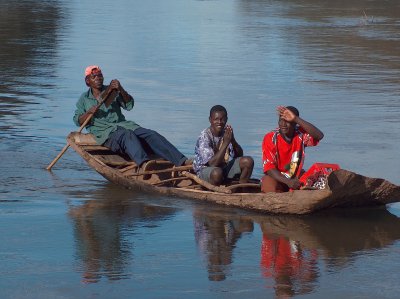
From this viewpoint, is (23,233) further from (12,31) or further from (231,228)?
(12,31)

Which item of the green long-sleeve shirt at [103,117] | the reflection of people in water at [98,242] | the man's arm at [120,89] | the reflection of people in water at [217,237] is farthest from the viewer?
the green long-sleeve shirt at [103,117]

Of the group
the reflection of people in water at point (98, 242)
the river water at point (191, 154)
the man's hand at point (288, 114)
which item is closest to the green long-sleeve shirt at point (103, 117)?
the river water at point (191, 154)

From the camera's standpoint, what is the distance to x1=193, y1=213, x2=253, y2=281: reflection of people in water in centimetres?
779

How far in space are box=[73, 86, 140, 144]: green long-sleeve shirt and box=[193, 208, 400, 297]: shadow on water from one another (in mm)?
1892

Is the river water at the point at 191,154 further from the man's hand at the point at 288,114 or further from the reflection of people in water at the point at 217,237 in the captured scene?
the man's hand at the point at 288,114

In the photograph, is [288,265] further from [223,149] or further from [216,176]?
[223,149]

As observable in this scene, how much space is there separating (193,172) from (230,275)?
2.89m

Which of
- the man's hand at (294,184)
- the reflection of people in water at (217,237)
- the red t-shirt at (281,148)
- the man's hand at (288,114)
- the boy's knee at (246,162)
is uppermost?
the man's hand at (288,114)

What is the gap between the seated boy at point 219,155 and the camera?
9.68 meters

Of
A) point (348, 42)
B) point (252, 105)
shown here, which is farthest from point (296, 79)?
point (348, 42)

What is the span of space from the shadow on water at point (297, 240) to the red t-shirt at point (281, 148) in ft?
Result: 1.58

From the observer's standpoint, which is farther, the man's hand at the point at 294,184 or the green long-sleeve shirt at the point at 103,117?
the green long-sleeve shirt at the point at 103,117

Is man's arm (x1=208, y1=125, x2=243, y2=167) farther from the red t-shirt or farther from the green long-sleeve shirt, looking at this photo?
the green long-sleeve shirt

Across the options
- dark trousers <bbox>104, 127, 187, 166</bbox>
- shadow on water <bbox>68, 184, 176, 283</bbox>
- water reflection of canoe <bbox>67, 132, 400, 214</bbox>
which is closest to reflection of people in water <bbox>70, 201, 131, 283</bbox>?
shadow on water <bbox>68, 184, 176, 283</bbox>
